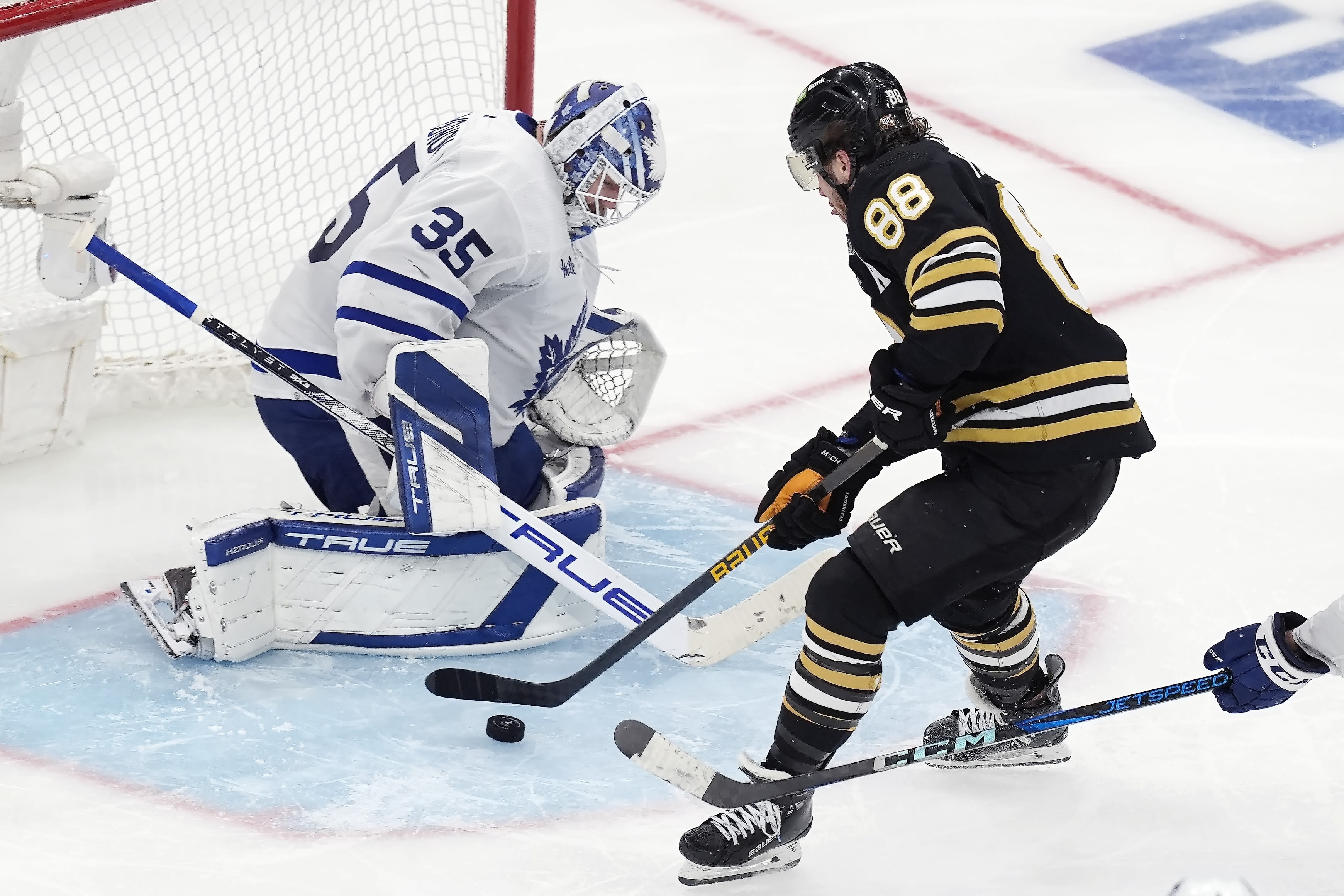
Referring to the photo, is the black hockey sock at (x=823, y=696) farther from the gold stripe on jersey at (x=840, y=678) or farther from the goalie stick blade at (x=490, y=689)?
the goalie stick blade at (x=490, y=689)

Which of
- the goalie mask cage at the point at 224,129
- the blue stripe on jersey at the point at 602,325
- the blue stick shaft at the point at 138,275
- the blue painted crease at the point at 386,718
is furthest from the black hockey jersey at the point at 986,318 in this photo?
the goalie mask cage at the point at 224,129

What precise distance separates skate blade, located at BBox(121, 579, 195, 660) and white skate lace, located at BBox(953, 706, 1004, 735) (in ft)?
4.01

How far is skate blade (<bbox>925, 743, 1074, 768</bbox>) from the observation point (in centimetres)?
281

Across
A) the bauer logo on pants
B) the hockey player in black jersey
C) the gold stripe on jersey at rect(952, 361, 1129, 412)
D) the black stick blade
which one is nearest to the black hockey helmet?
the hockey player in black jersey

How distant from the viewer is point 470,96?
165 inches

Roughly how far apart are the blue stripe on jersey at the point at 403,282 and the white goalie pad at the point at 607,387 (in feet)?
1.62

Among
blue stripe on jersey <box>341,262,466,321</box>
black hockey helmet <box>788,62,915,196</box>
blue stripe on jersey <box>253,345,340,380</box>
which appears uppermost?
black hockey helmet <box>788,62,915,196</box>

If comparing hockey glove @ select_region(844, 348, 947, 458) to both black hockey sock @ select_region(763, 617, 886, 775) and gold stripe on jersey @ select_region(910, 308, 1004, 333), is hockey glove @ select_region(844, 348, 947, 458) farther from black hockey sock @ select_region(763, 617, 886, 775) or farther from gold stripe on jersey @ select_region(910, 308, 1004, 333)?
black hockey sock @ select_region(763, 617, 886, 775)

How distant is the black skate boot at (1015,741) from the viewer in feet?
9.20

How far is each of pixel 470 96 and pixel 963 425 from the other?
82.8 inches

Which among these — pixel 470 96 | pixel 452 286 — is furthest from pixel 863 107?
pixel 470 96

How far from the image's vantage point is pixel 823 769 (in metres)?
2.52

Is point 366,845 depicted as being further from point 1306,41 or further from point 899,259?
point 1306,41

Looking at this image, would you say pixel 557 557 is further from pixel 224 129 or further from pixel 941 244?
pixel 224 129
